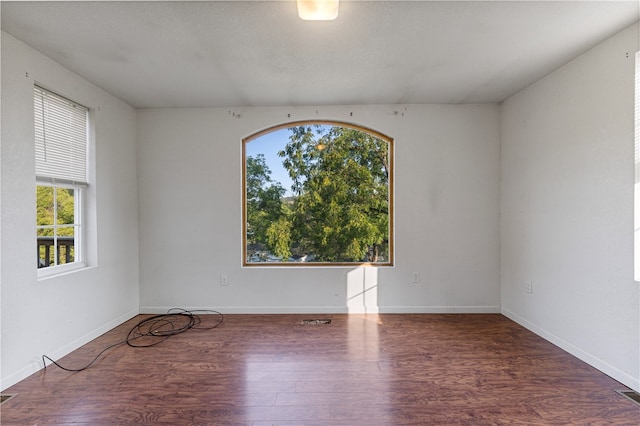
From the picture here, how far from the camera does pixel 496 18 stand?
Result: 82.4 inches

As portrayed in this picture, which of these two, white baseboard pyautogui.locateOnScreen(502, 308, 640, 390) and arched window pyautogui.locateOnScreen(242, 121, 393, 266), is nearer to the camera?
white baseboard pyautogui.locateOnScreen(502, 308, 640, 390)

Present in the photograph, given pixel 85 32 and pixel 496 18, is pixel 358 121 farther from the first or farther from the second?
pixel 85 32

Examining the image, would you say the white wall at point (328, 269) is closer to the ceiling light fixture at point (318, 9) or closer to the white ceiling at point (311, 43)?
the white ceiling at point (311, 43)

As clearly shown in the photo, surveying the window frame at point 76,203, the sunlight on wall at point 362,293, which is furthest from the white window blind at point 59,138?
the sunlight on wall at point 362,293

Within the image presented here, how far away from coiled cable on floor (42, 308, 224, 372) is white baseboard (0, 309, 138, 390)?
0.25 feet

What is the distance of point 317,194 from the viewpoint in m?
3.96

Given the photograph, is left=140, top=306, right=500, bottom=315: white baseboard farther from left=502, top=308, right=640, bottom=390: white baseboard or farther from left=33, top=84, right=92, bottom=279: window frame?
left=33, top=84, right=92, bottom=279: window frame

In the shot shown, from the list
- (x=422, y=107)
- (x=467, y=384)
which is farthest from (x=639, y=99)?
(x=467, y=384)

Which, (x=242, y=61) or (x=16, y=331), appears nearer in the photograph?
(x=16, y=331)

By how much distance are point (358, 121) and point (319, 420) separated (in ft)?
10.2

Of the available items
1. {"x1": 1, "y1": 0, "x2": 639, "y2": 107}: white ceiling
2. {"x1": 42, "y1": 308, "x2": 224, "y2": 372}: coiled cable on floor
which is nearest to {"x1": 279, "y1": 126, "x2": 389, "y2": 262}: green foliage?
{"x1": 1, "y1": 0, "x2": 639, "y2": 107}: white ceiling

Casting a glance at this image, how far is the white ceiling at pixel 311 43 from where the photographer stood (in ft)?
6.59

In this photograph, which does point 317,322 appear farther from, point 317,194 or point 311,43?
point 311,43

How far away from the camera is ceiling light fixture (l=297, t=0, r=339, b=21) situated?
1.83 meters
